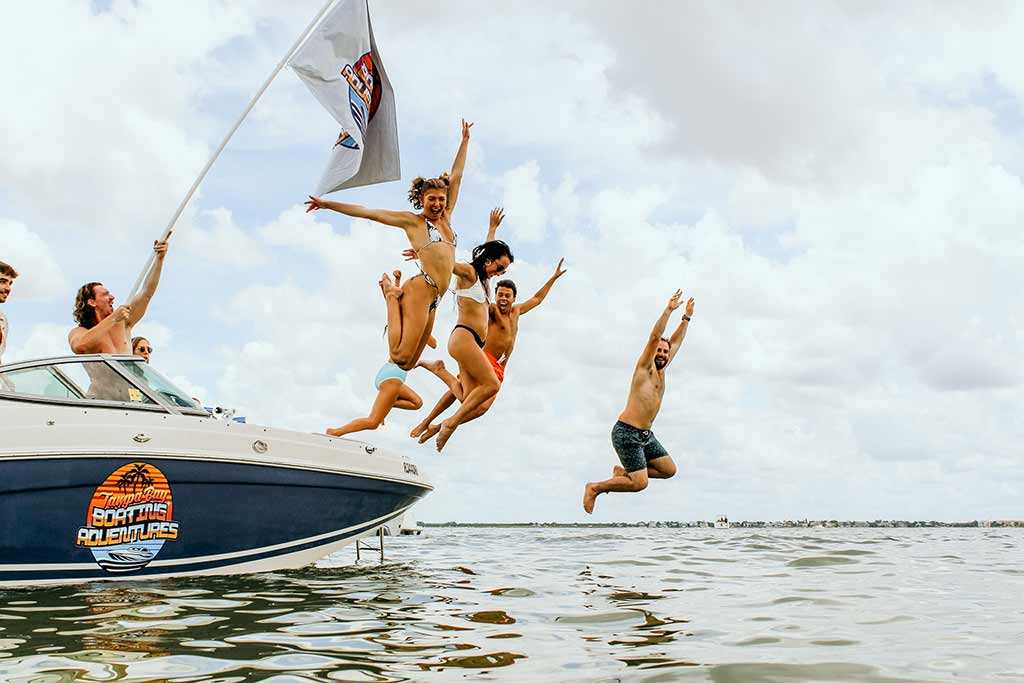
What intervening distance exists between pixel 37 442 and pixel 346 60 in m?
4.72

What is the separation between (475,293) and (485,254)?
0.41 metres

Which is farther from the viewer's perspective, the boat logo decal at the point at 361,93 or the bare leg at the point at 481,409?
the bare leg at the point at 481,409

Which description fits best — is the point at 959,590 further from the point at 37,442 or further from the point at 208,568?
the point at 37,442

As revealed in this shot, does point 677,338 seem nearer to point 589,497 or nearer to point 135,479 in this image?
point 589,497

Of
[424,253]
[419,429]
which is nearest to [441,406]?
[419,429]

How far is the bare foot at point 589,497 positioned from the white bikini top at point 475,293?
13.1 ft

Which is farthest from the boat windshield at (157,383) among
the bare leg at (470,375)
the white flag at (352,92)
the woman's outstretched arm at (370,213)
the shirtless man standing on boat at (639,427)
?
the shirtless man standing on boat at (639,427)

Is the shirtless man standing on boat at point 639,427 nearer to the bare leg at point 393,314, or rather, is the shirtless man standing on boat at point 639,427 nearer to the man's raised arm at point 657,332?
the man's raised arm at point 657,332

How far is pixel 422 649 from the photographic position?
13.5ft

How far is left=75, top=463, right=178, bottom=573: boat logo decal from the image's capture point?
21.0 ft

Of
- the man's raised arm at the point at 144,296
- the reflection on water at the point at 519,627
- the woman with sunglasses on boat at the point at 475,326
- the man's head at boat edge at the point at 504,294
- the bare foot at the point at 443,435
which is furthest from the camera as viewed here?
the man's head at boat edge at the point at 504,294

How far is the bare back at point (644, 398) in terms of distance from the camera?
12.0m

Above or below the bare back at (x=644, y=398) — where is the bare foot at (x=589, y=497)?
below

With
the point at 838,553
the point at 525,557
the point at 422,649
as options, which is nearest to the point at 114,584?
the point at 422,649
